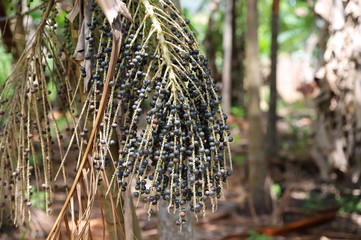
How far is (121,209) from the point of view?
5.43 feet

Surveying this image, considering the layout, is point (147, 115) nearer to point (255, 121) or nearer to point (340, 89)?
point (340, 89)

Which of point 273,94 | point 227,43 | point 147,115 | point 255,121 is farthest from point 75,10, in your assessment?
point 227,43

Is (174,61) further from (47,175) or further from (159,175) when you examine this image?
(47,175)

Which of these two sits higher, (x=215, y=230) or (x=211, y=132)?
(x=211, y=132)

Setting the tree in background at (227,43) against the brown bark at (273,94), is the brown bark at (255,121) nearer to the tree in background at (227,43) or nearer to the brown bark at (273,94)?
the brown bark at (273,94)

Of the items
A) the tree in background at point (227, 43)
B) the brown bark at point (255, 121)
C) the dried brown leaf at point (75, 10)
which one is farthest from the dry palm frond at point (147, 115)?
the tree in background at point (227, 43)

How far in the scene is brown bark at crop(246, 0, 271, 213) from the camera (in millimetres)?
4363

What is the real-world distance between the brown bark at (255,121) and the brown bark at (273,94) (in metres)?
0.77

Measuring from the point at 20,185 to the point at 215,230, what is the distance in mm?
2848

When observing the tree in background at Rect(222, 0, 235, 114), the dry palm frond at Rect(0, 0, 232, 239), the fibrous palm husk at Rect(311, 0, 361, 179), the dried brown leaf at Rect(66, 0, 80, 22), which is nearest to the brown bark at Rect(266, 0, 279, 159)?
Result: the tree in background at Rect(222, 0, 235, 114)

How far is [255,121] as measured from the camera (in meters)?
4.51

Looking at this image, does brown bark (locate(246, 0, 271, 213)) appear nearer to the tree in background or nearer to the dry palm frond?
the tree in background

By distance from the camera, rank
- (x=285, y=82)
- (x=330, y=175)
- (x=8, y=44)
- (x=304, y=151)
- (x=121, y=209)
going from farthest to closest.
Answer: (x=285, y=82)
(x=304, y=151)
(x=330, y=175)
(x=8, y=44)
(x=121, y=209)

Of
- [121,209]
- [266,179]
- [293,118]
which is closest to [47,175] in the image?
[121,209]
